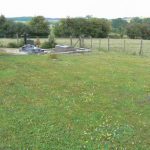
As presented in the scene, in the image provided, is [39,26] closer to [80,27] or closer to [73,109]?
[80,27]

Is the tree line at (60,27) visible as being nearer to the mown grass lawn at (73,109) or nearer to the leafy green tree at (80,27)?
the leafy green tree at (80,27)

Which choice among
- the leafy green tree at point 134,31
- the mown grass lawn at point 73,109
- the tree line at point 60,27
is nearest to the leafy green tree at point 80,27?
the tree line at point 60,27

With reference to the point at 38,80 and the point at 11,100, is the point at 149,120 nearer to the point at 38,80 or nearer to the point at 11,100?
the point at 11,100

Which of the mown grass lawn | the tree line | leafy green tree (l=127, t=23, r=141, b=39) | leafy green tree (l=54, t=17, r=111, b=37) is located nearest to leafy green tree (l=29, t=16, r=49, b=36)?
the tree line

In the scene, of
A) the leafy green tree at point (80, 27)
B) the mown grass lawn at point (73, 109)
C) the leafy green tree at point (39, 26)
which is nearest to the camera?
the mown grass lawn at point (73, 109)

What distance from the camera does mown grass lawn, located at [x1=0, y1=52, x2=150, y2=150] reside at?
310 inches

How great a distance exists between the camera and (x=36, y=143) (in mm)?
7641

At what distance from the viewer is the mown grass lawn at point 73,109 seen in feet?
25.8

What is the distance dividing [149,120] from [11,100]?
4117 millimetres

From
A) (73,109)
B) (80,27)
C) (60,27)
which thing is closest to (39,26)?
(60,27)

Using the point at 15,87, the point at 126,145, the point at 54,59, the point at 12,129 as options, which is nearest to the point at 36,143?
the point at 12,129

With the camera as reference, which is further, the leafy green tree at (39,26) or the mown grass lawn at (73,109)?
the leafy green tree at (39,26)

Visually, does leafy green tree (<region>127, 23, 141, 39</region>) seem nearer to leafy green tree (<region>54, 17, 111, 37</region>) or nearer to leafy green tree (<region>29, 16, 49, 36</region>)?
leafy green tree (<region>54, 17, 111, 37</region>)

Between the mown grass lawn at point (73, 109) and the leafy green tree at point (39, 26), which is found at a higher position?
the leafy green tree at point (39, 26)
